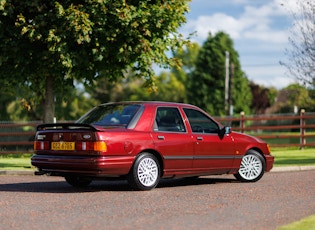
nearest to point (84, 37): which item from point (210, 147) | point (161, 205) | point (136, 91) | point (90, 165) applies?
point (210, 147)

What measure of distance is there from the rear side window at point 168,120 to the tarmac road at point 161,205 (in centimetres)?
113

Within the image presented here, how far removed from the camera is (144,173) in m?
10.8

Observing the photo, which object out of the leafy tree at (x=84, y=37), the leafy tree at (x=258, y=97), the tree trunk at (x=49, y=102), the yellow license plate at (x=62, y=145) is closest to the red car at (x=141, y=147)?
the yellow license plate at (x=62, y=145)

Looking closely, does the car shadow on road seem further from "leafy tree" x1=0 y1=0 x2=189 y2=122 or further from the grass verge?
"leafy tree" x1=0 y1=0 x2=189 y2=122

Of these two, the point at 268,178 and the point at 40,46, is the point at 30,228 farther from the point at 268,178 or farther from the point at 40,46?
the point at 40,46

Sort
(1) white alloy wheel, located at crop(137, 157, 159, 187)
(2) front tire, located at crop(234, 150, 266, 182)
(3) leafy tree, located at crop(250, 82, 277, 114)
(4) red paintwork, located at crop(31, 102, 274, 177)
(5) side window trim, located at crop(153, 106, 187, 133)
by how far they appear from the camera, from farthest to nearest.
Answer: (3) leafy tree, located at crop(250, 82, 277, 114), (2) front tire, located at crop(234, 150, 266, 182), (5) side window trim, located at crop(153, 106, 187, 133), (1) white alloy wheel, located at crop(137, 157, 159, 187), (4) red paintwork, located at crop(31, 102, 274, 177)

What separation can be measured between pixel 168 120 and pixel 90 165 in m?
2.02

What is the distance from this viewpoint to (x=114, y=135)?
34.1ft

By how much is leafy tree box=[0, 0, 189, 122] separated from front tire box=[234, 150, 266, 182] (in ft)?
19.4

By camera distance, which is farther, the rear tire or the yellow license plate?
the rear tire

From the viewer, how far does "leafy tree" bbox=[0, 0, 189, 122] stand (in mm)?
16844

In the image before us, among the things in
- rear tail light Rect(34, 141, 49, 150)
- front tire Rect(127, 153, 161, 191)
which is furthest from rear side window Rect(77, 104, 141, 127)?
rear tail light Rect(34, 141, 49, 150)

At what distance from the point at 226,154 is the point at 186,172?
1088 millimetres

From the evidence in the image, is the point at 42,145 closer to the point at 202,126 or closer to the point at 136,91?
the point at 202,126
